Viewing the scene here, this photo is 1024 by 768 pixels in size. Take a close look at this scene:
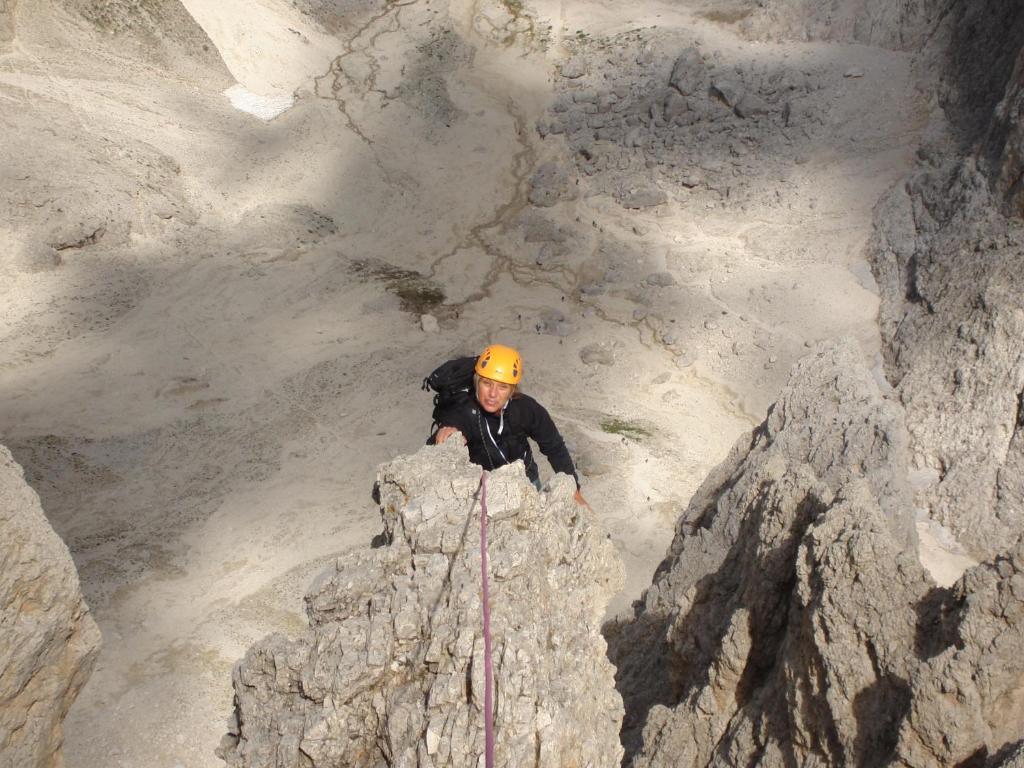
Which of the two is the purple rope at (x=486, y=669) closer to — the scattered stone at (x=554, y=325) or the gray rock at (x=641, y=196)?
the scattered stone at (x=554, y=325)

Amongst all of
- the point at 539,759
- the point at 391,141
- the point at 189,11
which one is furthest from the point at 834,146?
the point at 539,759

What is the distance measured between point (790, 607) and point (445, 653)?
5.94 ft

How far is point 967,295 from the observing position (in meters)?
10.2

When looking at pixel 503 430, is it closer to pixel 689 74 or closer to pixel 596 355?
pixel 596 355

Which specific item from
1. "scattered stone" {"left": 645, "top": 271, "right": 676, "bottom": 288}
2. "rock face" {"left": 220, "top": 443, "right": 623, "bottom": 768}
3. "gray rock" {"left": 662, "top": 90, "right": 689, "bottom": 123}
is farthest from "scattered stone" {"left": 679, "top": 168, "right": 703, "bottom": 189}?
"rock face" {"left": 220, "top": 443, "right": 623, "bottom": 768}

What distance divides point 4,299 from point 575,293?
313 inches

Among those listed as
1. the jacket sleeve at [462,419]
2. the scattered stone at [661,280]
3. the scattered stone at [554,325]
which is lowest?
the scattered stone at [554,325]

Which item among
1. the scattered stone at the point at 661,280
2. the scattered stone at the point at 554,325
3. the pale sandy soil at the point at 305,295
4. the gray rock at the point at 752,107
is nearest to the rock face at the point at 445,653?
the pale sandy soil at the point at 305,295

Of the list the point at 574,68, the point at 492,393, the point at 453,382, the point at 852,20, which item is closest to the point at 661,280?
the point at 574,68

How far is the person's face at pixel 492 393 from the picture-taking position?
4.88m

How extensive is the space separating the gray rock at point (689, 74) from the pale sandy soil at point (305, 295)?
0.73m

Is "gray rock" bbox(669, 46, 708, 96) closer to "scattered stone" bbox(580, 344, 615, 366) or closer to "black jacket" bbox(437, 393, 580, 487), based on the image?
"scattered stone" bbox(580, 344, 615, 366)

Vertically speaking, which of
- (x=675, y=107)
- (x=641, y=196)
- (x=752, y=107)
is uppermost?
(x=752, y=107)

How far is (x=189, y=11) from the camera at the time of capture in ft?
53.0
